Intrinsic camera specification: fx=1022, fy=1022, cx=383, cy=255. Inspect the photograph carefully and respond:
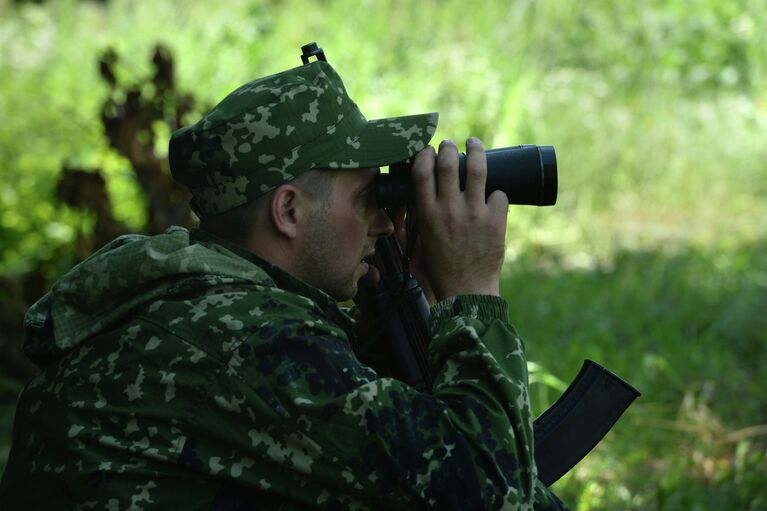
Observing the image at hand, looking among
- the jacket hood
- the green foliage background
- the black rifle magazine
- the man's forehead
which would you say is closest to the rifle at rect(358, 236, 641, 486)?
the black rifle magazine

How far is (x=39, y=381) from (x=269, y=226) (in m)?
0.50

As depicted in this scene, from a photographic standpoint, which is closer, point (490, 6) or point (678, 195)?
point (678, 195)

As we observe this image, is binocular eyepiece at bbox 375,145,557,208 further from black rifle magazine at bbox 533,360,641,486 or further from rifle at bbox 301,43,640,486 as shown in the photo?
black rifle magazine at bbox 533,360,641,486

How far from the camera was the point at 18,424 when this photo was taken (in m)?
1.91

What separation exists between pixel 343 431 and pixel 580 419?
0.95m

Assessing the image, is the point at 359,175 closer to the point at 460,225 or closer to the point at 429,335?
the point at 460,225

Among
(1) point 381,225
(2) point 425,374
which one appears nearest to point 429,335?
(2) point 425,374

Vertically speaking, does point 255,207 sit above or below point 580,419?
above

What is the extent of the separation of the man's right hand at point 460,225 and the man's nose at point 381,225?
94 millimetres

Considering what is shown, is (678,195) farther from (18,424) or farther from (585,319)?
(18,424)

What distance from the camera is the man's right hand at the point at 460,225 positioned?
193 centimetres

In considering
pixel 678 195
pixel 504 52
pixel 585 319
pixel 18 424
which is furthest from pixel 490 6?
pixel 18 424

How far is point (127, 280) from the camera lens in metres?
1.78

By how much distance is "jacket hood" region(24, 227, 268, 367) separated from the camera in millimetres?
1775
